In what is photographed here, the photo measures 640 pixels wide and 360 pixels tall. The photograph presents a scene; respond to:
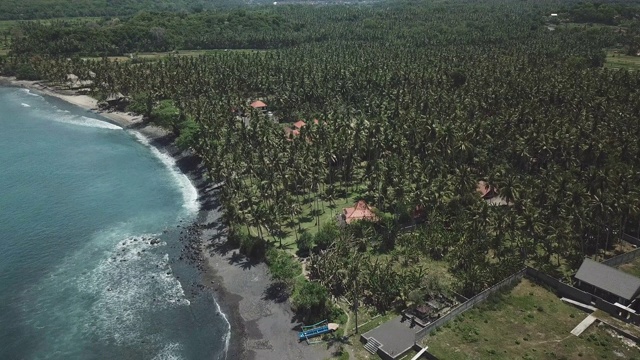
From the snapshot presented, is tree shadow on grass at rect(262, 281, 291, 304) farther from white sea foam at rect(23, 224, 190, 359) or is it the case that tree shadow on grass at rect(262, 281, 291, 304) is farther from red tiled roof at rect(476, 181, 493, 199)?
red tiled roof at rect(476, 181, 493, 199)

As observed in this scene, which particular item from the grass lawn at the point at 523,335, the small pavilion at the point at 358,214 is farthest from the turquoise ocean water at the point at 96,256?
the grass lawn at the point at 523,335

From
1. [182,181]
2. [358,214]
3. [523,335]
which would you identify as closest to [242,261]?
[358,214]

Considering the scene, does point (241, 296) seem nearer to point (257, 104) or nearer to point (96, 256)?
point (96, 256)

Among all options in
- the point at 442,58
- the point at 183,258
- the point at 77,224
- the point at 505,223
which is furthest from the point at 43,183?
the point at 442,58

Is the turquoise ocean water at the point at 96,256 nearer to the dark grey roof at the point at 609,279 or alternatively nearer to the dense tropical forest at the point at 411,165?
the dense tropical forest at the point at 411,165

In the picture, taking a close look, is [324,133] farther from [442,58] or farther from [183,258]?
[442,58]

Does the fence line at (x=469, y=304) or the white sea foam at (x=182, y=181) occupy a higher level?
the fence line at (x=469, y=304)

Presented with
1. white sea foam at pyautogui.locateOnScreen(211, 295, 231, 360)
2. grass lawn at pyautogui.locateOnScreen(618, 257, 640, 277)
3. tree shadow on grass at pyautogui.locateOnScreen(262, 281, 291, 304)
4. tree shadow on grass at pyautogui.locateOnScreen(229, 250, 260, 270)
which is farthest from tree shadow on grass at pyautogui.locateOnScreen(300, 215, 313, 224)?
grass lawn at pyautogui.locateOnScreen(618, 257, 640, 277)
